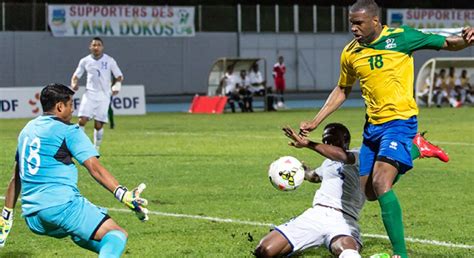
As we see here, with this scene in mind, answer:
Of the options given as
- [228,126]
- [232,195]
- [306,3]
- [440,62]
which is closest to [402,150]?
[232,195]

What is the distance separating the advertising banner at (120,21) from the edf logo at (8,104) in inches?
512

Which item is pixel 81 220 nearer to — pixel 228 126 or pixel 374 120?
pixel 374 120

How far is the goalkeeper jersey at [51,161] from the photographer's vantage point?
A: 7.90 metres

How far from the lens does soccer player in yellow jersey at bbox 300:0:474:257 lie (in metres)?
9.40

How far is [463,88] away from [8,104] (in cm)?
1825

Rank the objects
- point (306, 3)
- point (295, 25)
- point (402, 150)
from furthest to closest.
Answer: point (306, 3)
point (295, 25)
point (402, 150)

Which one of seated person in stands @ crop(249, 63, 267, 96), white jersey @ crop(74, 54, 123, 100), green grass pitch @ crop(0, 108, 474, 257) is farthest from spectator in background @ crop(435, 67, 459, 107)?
white jersey @ crop(74, 54, 123, 100)

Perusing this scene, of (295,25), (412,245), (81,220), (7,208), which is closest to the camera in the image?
(81,220)

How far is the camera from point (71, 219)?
7.86m

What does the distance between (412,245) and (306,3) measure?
163 ft

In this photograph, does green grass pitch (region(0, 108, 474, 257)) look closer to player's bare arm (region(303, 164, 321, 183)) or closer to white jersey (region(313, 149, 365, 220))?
white jersey (region(313, 149, 365, 220))

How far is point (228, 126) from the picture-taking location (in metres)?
30.6

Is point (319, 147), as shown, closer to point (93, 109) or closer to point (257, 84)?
point (93, 109)

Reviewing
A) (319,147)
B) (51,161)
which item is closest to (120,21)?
(319,147)
